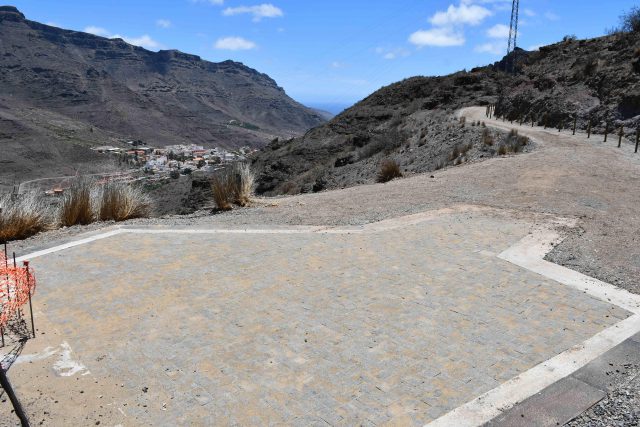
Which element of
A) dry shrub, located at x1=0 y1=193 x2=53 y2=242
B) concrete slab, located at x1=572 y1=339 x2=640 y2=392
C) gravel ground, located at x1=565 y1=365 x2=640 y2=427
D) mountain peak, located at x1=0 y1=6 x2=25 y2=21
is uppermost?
mountain peak, located at x1=0 y1=6 x2=25 y2=21

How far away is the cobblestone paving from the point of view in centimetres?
375

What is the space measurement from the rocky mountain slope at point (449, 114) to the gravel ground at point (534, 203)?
196 inches

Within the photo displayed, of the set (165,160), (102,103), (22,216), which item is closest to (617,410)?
(22,216)

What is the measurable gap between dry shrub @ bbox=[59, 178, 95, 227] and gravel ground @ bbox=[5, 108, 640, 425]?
452 mm

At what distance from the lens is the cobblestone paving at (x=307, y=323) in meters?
3.75

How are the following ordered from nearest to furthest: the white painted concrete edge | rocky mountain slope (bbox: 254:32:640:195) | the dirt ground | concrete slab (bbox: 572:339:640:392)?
the white painted concrete edge → concrete slab (bbox: 572:339:640:392) → the dirt ground → rocky mountain slope (bbox: 254:32:640:195)

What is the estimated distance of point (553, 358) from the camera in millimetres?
4273

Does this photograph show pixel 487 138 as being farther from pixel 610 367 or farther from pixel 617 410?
pixel 617 410

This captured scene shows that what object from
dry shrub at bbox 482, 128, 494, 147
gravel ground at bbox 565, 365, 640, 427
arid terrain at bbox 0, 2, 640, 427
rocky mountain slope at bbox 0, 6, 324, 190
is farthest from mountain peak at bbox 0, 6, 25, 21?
gravel ground at bbox 565, 365, 640, 427

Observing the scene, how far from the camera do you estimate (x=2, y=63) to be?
12469 centimetres

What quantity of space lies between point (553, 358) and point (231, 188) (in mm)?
8572

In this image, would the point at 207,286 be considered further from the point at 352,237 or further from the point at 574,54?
the point at 574,54

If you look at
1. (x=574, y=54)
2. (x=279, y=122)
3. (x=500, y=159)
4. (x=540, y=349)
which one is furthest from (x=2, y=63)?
(x=540, y=349)

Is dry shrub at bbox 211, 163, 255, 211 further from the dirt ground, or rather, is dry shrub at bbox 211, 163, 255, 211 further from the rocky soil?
the rocky soil
